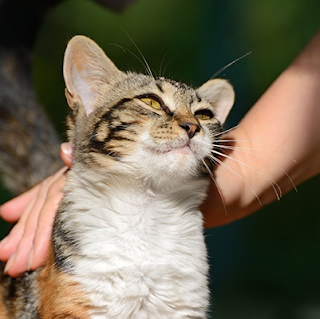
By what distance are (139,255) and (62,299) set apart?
29 cm

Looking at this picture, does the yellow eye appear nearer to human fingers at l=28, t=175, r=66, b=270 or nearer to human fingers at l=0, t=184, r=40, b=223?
human fingers at l=28, t=175, r=66, b=270

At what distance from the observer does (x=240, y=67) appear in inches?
146

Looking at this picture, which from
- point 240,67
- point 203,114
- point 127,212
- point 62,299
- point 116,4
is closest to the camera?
point 62,299

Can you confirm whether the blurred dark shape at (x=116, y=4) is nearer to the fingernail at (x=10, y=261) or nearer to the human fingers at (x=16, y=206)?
the human fingers at (x=16, y=206)

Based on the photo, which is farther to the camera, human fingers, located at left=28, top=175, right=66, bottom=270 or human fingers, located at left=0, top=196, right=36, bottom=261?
human fingers, located at left=0, top=196, right=36, bottom=261

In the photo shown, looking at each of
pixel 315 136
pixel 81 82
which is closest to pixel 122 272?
pixel 81 82

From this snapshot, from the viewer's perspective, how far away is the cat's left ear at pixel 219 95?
2021 mm

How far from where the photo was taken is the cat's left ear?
2021mm

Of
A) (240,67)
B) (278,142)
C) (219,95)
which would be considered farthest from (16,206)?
(240,67)

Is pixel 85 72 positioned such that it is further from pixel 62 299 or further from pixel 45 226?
pixel 62 299

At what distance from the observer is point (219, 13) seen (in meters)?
3.66

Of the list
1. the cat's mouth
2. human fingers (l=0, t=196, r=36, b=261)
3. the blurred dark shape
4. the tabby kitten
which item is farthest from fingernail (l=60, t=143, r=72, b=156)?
the blurred dark shape

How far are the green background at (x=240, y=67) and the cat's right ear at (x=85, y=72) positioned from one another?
183 cm

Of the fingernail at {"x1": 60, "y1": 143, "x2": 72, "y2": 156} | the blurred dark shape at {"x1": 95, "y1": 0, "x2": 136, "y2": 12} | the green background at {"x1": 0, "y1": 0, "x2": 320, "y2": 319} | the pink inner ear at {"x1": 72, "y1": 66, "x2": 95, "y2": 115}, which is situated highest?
the blurred dark shape at {"x1": 95, "y1": 0, "x2": 136, "y2": 12}
